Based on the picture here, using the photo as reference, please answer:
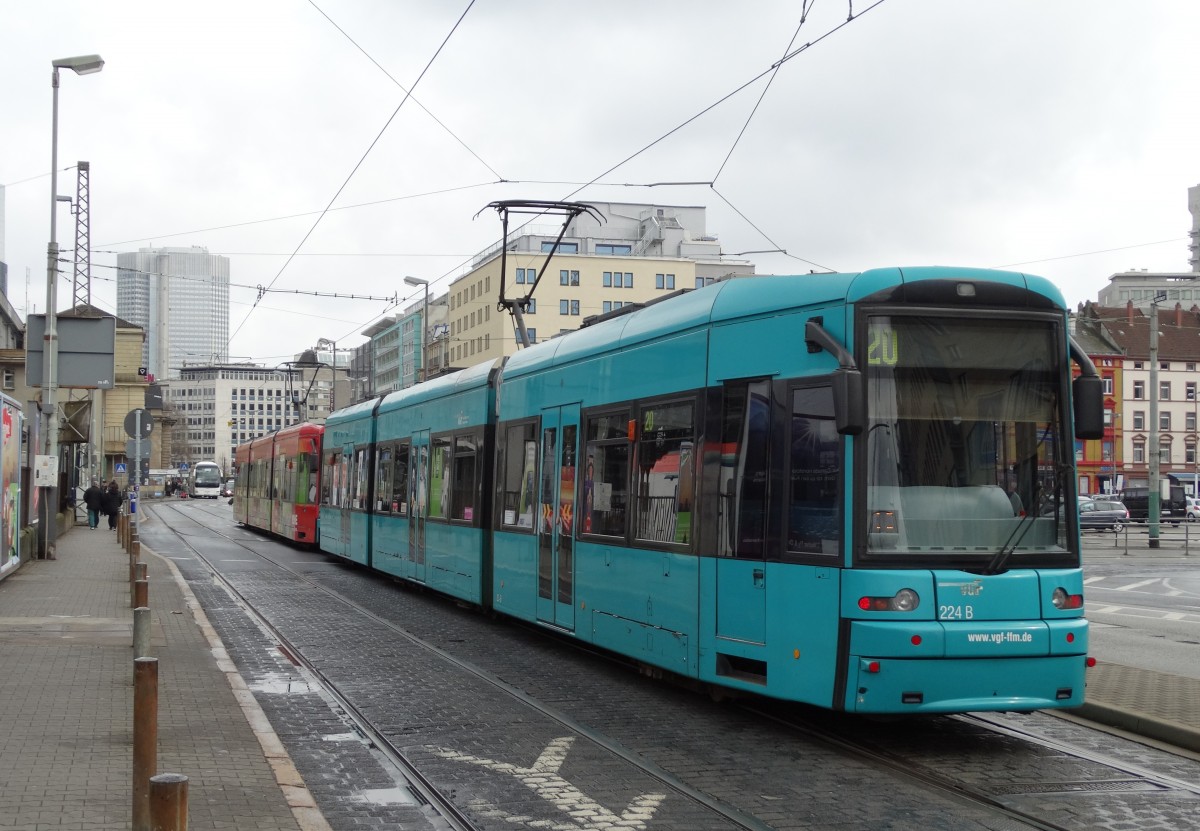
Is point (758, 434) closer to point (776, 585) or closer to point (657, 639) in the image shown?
point (776, 585)

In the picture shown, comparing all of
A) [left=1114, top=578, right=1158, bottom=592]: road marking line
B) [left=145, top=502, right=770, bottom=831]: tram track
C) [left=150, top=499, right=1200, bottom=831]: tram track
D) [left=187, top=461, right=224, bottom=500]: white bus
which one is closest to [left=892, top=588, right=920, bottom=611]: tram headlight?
[left=150, top=499, right=1200, bottom=831]: tram track

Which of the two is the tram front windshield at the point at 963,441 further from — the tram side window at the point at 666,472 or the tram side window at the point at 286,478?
the tram side window at the point at 286,478

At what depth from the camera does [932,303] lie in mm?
9055

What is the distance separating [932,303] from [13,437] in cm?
1679

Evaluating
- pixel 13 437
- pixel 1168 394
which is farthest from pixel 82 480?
pixel 1168 394

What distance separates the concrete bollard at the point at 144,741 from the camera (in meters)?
6.16

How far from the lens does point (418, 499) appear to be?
798 inches

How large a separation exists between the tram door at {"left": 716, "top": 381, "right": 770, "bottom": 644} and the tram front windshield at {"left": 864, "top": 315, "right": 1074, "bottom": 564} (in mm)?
1021

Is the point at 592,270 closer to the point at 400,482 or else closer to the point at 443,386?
the point at 400,482

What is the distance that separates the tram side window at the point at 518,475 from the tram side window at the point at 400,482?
5.67m

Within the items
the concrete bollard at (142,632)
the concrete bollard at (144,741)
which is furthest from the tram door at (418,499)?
the concrete bollard at (144,741)

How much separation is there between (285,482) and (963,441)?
97.9 ft

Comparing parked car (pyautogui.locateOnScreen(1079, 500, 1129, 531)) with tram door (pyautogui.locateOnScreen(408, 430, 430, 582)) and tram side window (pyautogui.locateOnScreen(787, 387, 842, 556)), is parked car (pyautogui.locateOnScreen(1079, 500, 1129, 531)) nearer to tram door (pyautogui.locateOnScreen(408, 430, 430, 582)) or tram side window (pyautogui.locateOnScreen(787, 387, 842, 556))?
tram door (pyautogui.locateOnScreen(408, 430, 430, 582))

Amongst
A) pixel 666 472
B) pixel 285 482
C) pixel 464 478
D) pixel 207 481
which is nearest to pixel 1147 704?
pixel 666 472
